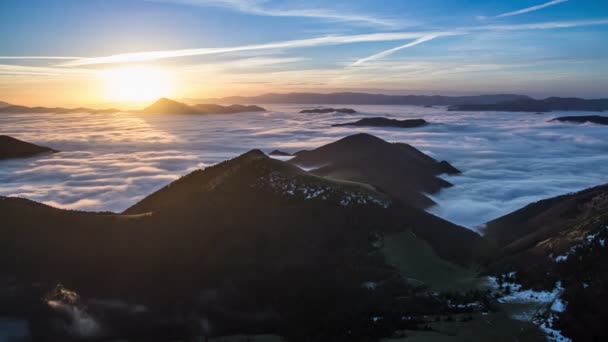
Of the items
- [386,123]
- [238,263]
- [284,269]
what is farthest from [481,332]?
[386,123]

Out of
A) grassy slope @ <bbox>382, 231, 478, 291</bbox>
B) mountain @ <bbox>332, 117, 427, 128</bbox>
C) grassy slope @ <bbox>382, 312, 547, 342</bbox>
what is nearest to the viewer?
grassy slope @ <bbox>382, 312, 547, 342</bbox>

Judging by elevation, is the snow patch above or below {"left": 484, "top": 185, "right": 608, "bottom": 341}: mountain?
above

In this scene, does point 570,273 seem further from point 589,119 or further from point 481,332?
point 589,119

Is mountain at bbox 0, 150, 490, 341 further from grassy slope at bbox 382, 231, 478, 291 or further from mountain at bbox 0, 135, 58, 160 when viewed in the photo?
mountain at bbox 0, 135, 58, 160

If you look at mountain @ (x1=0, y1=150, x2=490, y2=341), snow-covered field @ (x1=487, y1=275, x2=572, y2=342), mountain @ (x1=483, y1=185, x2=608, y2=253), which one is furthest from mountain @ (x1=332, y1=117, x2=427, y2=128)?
snow-covered field @ (x1=487, y1=275, x2=572, y2=342)

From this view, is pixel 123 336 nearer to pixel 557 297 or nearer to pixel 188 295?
pixel 188 295

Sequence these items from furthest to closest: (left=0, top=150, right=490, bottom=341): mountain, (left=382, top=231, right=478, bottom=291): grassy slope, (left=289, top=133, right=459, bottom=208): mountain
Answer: (left=289, top=133, right=459, bottom=208): mountain
(left=382, top=231, right=478, bottom=291): grassy slope
(left=0, top=150, right=490, bottom=341): mountain

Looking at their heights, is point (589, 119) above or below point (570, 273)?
above
